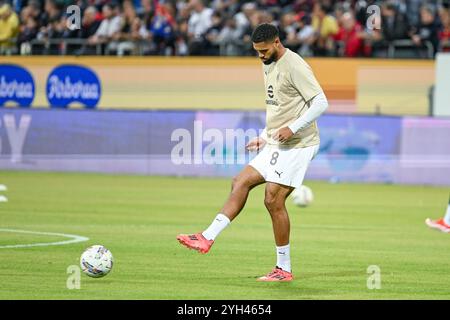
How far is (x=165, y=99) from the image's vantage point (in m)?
29.7

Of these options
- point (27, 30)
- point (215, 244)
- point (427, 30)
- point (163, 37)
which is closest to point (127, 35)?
point (163, 37)

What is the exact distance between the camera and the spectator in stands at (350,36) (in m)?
29.1

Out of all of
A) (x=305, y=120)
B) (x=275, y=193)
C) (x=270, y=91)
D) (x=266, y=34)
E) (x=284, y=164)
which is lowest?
(x=275, y=193)

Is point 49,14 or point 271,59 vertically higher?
point 49,14

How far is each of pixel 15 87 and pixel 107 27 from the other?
10.6 ft

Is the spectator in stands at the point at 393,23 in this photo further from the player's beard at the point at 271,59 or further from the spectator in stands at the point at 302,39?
the player's beard at the point at 271,59

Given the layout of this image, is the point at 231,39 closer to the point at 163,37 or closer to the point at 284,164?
the point at 163,37

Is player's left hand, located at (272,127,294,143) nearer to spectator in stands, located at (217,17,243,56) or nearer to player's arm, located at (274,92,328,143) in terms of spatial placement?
player's arm, located at (274,92,328,143)

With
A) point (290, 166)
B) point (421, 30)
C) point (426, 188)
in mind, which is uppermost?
point (421, 30)

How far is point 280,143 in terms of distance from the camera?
38.8 feet

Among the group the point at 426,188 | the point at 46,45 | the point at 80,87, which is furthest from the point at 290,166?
the point at 46,45
